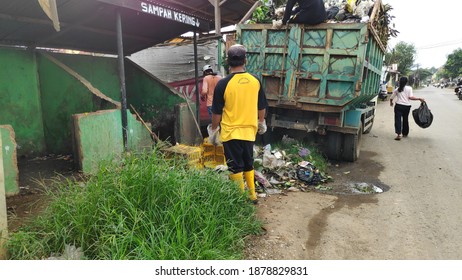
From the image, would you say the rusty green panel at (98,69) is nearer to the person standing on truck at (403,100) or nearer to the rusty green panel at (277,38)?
the rusty green panel at (277,38)

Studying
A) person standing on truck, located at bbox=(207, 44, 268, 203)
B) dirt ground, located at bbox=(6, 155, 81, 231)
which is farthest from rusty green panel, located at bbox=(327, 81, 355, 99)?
dirt ground, located at bbox=(6, 155, 81, 231)

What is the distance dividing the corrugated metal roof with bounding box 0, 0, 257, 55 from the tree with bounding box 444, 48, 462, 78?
53.6 metres

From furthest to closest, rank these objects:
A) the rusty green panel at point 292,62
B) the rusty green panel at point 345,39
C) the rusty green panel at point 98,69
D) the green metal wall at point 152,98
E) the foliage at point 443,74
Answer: the foliage at point 443,74
the green metal wall at point 152,98
the rusty green panel at point 98,69
the rusty green panel at point 292,62
the rusty green panel at point 345,39

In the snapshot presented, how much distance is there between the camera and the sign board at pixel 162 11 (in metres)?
3.83

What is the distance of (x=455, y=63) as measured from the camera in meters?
49.6

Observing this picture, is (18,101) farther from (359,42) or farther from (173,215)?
(359,42)

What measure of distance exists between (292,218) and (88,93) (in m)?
3.57

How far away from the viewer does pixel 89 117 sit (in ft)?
13.7

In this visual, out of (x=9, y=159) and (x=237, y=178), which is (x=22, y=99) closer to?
(x=9, y=159)

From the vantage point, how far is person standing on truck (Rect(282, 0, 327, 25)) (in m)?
4.90

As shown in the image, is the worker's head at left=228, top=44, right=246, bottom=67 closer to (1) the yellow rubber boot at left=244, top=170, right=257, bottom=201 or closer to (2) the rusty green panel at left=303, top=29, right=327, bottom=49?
(1) the yellow rubber boot at left=244, top=170, right=257, bottom=201

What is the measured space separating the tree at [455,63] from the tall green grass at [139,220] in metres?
55.7

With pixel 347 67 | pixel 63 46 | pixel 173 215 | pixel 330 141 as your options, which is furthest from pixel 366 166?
pixel 63 46

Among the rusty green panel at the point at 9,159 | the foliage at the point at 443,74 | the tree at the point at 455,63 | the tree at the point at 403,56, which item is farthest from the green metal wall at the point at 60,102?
the foliage at the point at 443,74
